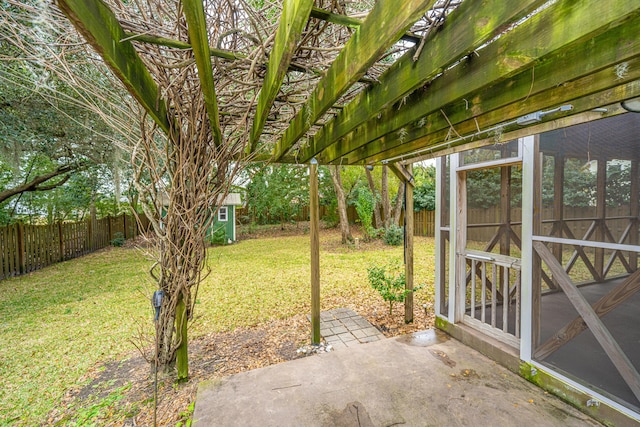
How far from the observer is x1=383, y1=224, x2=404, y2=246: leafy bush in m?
9.59

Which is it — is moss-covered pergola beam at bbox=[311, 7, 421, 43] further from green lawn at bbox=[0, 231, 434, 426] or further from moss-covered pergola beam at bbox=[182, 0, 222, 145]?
green lawn at bbox=[0, 231, 434, 426]

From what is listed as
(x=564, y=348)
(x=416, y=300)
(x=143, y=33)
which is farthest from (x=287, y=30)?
(x=416, y=300)

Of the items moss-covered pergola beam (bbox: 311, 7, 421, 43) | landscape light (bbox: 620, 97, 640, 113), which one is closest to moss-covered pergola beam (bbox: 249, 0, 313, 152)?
moss-covered pergola beam (bbox: 311, 7, 421, 43)

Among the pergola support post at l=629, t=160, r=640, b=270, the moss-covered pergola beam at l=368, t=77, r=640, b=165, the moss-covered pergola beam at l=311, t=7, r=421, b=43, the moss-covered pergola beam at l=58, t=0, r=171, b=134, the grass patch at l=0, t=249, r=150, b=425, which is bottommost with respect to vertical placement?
the grass patch at l=0, t=249, r=150, b=425

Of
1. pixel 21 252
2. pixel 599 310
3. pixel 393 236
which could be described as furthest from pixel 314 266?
pixel 21 252

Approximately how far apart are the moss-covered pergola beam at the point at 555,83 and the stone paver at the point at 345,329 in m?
2.47

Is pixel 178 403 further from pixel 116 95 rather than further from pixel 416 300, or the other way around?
pixel 416 300

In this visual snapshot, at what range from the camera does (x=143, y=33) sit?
124cm

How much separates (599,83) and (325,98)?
1.31 meters

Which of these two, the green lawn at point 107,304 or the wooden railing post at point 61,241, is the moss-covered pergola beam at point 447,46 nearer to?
the green lawn at point 107,304

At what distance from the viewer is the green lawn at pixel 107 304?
276cm

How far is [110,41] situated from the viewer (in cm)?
108

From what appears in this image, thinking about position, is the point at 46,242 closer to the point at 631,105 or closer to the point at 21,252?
the point at 21,252

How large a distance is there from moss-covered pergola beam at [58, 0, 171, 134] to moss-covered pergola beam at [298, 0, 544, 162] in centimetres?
125
